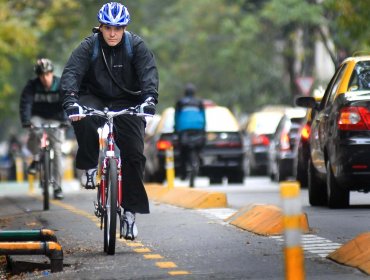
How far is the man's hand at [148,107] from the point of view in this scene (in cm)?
1053

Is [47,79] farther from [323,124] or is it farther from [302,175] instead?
[323,124]

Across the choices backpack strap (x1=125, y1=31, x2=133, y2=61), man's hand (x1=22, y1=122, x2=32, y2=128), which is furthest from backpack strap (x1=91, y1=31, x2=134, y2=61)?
man's hand (x1=22, y1=122, x2=32, y2=128)

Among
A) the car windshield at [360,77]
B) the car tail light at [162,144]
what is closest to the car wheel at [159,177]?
the car tail light at [162,144]

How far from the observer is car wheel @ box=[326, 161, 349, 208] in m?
14.5

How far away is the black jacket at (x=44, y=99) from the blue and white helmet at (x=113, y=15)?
7297 millimetres

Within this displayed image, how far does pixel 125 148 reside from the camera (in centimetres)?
1083

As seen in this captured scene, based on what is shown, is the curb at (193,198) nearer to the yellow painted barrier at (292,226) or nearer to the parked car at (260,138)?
the yellow painted barrier at (292,226)

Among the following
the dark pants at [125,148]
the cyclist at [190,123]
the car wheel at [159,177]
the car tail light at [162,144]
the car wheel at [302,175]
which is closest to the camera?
the dark pants at [125,148]

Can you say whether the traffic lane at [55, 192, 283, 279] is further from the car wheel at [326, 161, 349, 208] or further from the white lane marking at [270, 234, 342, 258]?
the car wheel at [326, 161, 349, 208]

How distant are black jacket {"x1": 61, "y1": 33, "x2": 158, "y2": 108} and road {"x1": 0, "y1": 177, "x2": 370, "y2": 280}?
3.99 ft

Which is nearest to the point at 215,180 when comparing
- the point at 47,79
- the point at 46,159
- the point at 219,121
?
the point at 219,121

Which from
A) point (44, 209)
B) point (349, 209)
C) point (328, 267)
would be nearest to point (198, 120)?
point (44, 209)

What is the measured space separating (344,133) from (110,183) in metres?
4.08

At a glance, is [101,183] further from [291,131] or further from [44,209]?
[291,131]
